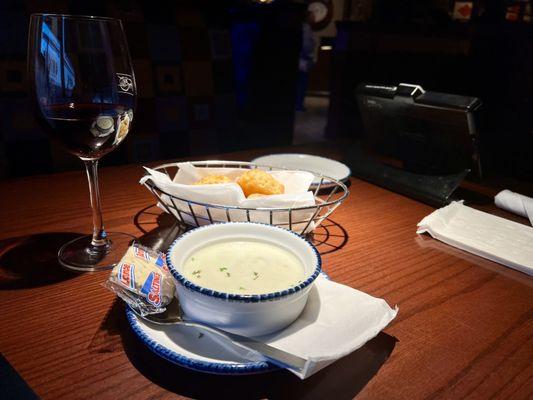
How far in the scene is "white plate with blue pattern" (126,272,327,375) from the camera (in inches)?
18.6

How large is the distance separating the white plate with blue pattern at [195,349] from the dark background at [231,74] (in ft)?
4.56

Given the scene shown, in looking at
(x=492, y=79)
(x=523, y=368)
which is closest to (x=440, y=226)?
(x=523, y=368)

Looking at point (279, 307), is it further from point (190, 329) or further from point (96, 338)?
point (96, 338)

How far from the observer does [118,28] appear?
75cm

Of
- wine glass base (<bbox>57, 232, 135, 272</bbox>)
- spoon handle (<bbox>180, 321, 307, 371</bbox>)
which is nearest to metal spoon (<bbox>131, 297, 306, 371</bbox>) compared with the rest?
spoon handle (<bbox>180, 321, 307, 371</bbox>)

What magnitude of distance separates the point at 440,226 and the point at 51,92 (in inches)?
33.6

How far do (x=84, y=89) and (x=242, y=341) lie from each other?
1.72 feet

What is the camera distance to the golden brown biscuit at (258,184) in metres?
0.93

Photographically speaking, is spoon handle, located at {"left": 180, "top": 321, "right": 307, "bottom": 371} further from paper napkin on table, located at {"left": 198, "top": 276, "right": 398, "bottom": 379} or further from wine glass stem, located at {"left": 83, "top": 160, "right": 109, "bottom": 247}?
wine glass stem, located at {"left": 83, "top": 160, "right": 109, "bottom": 247}

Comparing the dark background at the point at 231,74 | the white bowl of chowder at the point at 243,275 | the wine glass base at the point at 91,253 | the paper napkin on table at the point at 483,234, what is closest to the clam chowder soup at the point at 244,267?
the white bowl of chowder at the point at 243,275

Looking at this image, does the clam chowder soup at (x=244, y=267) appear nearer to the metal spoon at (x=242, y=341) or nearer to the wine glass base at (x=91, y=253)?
the metal spoon at (x=242, y=341)

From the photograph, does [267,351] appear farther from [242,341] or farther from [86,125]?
[86,125]

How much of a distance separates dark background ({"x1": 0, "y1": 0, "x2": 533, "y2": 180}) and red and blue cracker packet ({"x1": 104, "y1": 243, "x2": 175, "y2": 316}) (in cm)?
126

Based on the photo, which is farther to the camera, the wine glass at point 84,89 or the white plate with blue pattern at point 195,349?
the wine glass at point 84,89
